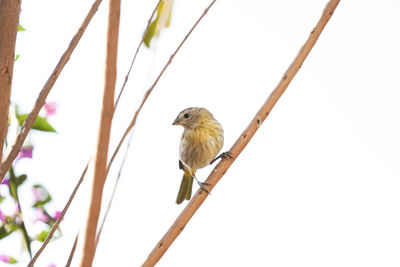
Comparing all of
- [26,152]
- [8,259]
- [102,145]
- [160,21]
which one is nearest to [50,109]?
[26,152]

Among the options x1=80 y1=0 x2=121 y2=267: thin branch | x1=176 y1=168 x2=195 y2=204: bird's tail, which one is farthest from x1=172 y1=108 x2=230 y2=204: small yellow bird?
x1=80 y1=0 x2=121 y2=267: thin branch

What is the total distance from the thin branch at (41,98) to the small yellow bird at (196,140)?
2.51m

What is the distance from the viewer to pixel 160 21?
3.69 feet

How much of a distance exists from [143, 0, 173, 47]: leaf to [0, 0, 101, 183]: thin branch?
0.44 ft

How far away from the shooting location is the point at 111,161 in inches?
36.4

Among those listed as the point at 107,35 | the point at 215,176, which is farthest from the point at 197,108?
the point at 107,35

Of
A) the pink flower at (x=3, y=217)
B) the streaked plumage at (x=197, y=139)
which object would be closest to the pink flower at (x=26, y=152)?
the pink flower at (x=3, y=217)

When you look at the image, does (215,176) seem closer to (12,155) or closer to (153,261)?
(153,261)

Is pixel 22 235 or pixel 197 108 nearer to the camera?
pixel 22 235

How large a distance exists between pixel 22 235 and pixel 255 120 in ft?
2.26

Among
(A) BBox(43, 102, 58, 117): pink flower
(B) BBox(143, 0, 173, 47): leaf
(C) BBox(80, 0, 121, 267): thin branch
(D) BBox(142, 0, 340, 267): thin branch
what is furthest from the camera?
(A) BBox(43, 102, 58, 117): pink flower

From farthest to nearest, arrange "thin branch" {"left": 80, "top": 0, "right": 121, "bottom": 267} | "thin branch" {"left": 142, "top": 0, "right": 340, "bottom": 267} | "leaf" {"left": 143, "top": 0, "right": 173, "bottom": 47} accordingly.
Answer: "thin branch" {"left": 142, "top": 0, "right": 340, "bottom": 267}, "leaf" {"left": 143, "top": 0, "right": 173, "bottom": 47}, "thin branch" {"left": 80, "top": 0, "right": 121, "bottom": 267}

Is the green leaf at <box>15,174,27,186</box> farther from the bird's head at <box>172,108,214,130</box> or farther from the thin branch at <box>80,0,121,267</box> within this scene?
the bird's head at <box>172,108,214,130</box>

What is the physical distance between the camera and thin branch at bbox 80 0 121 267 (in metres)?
0.58
